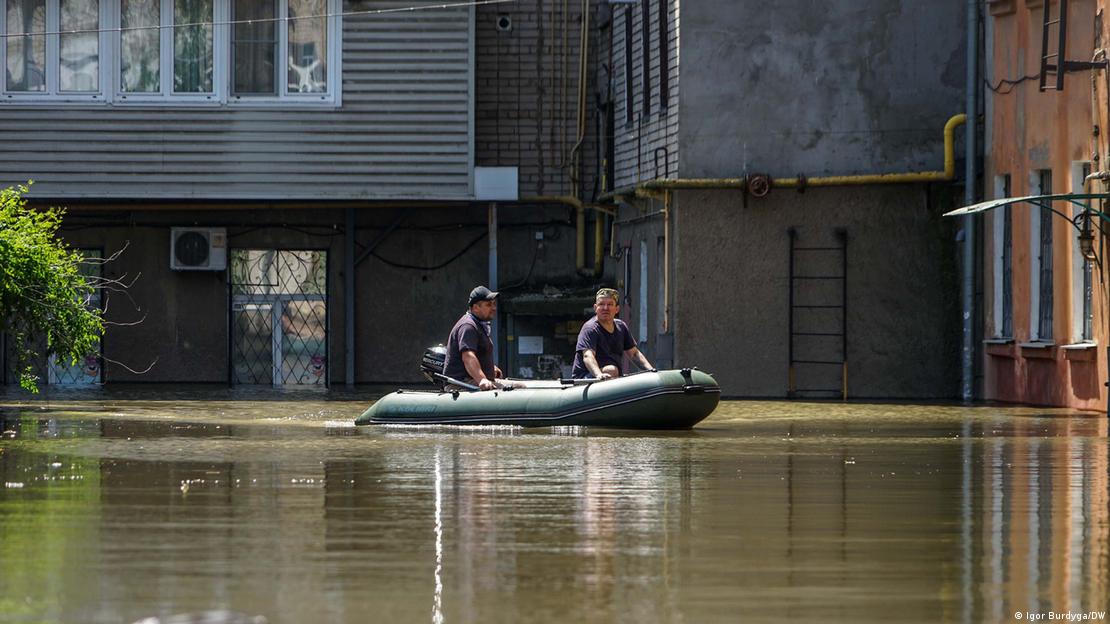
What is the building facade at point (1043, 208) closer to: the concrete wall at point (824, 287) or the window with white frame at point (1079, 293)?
the window with white frame at point (1079, 293)

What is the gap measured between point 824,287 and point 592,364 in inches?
304

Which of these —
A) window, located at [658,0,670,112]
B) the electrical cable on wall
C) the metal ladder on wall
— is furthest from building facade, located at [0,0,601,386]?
the electrical cable on wall

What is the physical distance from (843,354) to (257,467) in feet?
43.3

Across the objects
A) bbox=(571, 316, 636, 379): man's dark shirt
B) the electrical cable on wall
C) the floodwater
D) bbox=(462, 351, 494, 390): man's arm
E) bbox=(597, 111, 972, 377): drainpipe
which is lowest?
the floodwater

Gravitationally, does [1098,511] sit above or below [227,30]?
below

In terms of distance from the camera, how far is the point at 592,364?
20.1m

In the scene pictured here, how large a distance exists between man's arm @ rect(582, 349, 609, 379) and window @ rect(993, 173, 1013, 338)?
23.9 ft

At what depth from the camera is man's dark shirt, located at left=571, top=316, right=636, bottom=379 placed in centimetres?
2036

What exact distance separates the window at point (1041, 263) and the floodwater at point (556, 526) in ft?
14.4

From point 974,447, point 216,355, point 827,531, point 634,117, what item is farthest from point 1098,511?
point 216,355

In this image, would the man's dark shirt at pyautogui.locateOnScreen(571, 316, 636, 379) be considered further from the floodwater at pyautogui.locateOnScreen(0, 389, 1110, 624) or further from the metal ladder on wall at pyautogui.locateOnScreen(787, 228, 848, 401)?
the metal ladder on wall at pyautogui.locateOnScreen(787, 228, 848, 401)

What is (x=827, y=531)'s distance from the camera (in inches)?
434

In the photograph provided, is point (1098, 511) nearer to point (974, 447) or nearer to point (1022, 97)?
point (974, 447)

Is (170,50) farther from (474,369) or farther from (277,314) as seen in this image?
(474,369)
